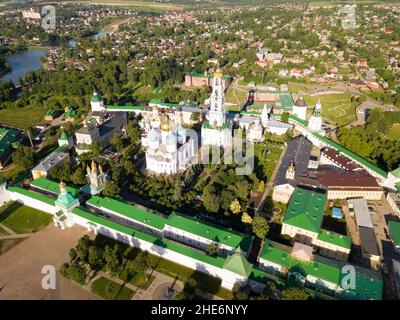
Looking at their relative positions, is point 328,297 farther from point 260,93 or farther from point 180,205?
point 260,93

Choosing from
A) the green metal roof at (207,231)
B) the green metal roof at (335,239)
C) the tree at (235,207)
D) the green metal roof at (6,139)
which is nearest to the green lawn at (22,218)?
the green metal roof at (6,139)

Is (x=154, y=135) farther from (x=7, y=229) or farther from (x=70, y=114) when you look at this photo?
(x=70, y=114)

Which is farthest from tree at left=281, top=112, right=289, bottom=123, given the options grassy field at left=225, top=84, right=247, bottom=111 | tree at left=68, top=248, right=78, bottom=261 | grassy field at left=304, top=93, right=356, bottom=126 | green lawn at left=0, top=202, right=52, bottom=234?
tree at left=68, top=248, right=78, bottom=261

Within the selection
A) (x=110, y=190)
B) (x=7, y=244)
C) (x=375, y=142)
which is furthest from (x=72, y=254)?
(x=375, y=142)

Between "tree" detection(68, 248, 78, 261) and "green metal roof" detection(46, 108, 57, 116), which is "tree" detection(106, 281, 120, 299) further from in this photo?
"green metal roof" detection(46, 108, 57, 116)

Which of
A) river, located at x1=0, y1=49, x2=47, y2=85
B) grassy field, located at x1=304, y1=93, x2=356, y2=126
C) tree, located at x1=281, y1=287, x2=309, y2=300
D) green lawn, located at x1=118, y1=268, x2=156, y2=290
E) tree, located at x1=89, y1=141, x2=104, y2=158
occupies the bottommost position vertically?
river, located at x1=0, y1=49, x2=47, y2=85

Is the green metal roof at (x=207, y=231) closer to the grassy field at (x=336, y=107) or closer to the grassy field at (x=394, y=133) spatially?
the grassy field at (x=394, y=133)
